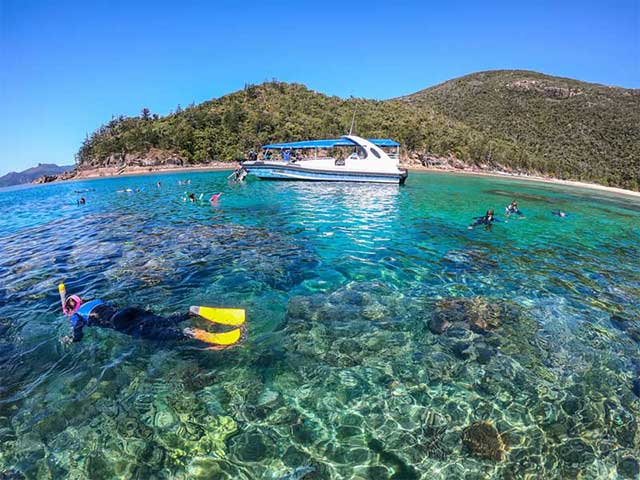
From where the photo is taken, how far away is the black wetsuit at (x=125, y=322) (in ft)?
18.3

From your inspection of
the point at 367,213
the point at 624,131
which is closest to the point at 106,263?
the point at 367,213

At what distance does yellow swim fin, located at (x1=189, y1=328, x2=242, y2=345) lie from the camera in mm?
5410

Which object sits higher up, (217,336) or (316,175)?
(316,175)

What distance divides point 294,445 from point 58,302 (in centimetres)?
652

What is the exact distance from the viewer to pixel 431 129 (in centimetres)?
7775

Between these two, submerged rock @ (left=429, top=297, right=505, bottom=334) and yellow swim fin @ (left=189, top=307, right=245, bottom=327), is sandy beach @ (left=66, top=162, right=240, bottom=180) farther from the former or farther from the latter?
submerged rock @ (left=429, top=297, right=505, bottom=334)

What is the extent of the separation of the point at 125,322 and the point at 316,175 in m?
26.1

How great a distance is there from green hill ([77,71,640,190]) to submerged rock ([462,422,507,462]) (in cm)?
7149

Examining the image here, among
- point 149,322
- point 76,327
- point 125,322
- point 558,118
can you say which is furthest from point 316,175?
point 558,118

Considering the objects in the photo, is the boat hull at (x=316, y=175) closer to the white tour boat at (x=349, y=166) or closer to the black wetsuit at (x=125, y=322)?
the white tour boat at (x=349, y=166)

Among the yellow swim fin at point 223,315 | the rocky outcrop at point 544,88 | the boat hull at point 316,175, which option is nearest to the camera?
the yellow swim fin at point 223,315

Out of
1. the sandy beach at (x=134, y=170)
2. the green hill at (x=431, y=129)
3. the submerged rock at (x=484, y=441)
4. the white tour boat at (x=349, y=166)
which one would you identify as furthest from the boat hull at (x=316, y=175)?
the green hill at (x=431, y=129)

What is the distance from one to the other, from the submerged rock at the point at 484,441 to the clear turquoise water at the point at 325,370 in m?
0.10

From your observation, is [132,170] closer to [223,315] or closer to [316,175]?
[316,175]
